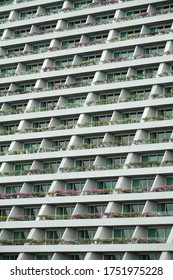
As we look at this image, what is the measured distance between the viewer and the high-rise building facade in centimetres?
6850

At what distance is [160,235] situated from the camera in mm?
67438

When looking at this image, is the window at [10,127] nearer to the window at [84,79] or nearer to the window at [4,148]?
the window at [4,148]

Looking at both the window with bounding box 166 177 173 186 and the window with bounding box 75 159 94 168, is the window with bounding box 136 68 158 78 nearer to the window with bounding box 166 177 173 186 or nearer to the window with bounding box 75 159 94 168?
the window with bounding box 75 159 94 168

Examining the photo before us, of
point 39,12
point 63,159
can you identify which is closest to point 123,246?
point 63,159

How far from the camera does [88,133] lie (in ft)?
240

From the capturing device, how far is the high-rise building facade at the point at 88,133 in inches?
2697

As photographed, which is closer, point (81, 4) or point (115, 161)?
point (115, 161)

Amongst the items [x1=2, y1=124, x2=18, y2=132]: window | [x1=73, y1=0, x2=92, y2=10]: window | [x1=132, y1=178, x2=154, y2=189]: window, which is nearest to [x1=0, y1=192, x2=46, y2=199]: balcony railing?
[x1=2, y1=124, x2=18, y2=132]: window

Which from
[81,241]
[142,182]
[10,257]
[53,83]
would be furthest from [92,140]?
[10,257]

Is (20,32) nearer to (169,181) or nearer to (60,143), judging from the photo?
(60,143)

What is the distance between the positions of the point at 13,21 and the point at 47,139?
15.2 m

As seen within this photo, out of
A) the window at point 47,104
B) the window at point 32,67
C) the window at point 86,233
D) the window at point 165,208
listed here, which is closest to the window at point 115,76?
the window at point 47,104

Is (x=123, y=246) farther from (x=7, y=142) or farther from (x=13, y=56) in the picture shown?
(x=13, y=56)
